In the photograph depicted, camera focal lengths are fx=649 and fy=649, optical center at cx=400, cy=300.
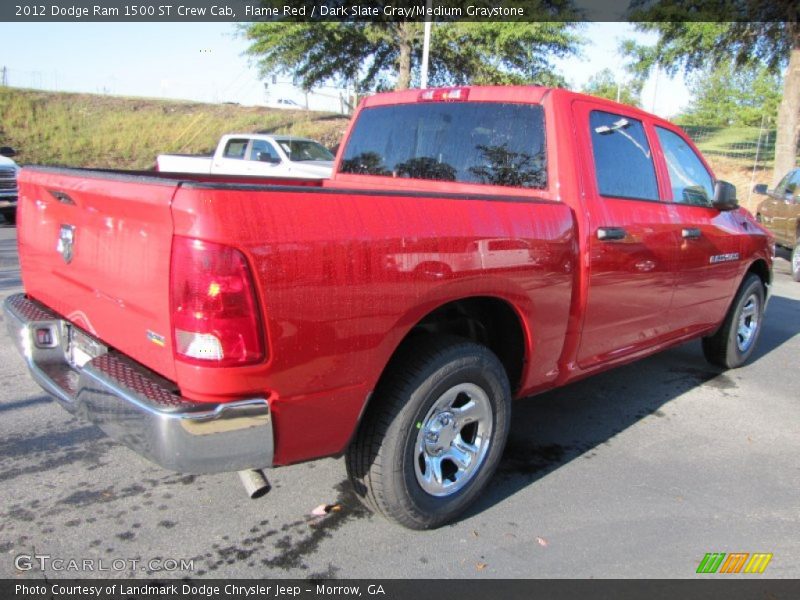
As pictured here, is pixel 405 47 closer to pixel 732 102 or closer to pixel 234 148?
pixel 234 148

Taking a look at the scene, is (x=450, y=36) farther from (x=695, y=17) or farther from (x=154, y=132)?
(x=154, y=132)

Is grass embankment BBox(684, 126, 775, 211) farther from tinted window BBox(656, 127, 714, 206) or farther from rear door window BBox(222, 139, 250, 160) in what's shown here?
tinted window BBox(656, 127, 714, 206)

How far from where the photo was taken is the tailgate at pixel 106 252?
2.15 m

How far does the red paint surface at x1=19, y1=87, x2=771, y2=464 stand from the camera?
2.09 meters

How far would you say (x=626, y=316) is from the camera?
3.64 m

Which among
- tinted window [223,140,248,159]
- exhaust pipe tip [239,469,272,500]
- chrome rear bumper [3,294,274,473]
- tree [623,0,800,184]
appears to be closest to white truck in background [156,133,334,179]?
tinted window [223,140,248,159]

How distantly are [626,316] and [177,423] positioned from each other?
2.56m

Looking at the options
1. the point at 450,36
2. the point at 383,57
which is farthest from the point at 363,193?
the point at 383,57

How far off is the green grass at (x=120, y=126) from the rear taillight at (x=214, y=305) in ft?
72.7

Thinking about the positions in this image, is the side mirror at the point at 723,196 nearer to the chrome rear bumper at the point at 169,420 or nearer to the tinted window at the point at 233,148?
the chrome rear bumper at the point at 169,420

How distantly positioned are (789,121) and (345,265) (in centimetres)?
1787

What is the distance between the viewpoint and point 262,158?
14859 millimetres

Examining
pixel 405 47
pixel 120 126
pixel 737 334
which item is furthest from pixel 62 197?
pixel 120 126

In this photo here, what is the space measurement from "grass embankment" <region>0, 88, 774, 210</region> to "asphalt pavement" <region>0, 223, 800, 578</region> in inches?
721
